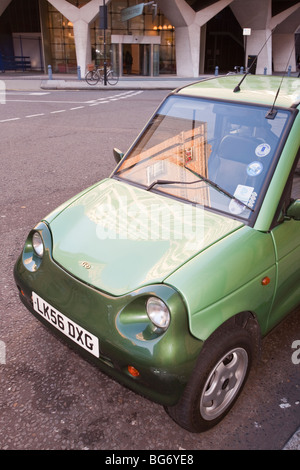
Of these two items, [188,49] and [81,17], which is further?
[188,49]

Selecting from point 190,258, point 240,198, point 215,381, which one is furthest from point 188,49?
point 215,381

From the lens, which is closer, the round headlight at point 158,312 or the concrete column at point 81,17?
the round headlight at point 158,312

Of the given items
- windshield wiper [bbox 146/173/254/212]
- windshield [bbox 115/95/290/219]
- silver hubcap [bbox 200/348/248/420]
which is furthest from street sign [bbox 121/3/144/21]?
silver hubcap [bbox 200/348/248/420]

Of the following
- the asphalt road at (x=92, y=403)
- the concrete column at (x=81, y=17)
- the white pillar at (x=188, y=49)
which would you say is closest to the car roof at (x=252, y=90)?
the asphalt road at (x=92, y=403)

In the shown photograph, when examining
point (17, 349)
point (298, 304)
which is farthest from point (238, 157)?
point (17, 349)

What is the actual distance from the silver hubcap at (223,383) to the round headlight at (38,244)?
1295 millimetres

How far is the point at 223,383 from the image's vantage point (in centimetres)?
226

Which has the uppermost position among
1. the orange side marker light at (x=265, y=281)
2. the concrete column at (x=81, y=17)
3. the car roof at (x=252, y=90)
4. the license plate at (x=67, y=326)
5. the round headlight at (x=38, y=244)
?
the concrete column at (x=81, y=17)

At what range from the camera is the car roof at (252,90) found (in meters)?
2.69

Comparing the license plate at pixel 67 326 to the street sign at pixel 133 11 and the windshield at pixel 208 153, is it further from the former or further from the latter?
the street sign at pixel 133 11

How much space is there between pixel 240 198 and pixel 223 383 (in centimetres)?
111

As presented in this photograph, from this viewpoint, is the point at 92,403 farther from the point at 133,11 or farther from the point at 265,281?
the point at 133,11
